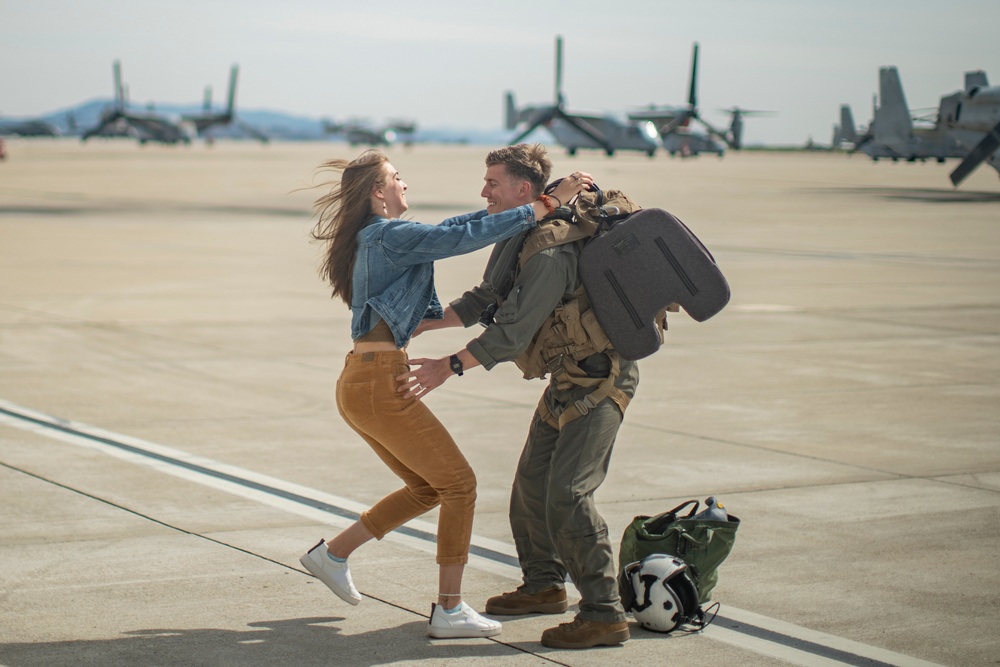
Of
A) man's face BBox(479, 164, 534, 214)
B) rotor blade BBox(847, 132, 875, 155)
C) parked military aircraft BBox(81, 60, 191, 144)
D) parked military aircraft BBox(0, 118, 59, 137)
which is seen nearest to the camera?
man's face BBox(479, 164, 534, 214)

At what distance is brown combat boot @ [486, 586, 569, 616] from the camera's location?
5.07 metres

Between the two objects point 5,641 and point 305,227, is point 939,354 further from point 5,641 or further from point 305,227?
point 305,227

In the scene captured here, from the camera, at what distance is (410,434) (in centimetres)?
469

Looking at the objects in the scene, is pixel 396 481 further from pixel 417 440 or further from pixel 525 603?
pixel 417 440

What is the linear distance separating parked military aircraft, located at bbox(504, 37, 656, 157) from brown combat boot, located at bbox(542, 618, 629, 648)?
3439 inches

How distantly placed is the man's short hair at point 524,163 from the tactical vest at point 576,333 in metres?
0.15

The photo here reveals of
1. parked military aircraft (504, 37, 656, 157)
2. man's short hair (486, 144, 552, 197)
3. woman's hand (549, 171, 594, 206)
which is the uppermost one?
man's short hair (486, 144, 552, 197)

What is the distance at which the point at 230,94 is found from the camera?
137625 millimetres

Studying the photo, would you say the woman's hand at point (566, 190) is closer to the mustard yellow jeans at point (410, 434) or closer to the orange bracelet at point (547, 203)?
the orange bracelet at point (547, 203)

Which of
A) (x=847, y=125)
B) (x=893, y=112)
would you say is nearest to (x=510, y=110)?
(x=847, y=125)

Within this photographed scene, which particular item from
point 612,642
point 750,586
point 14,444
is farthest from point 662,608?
point 14,444

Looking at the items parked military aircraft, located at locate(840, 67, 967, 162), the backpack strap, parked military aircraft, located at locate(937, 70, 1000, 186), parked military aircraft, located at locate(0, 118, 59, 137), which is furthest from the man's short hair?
parked military aircraft, located at locate(0, 118, 59, 137)

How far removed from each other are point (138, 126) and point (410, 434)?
464 ft

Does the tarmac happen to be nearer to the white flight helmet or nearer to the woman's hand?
the white flight helmet
